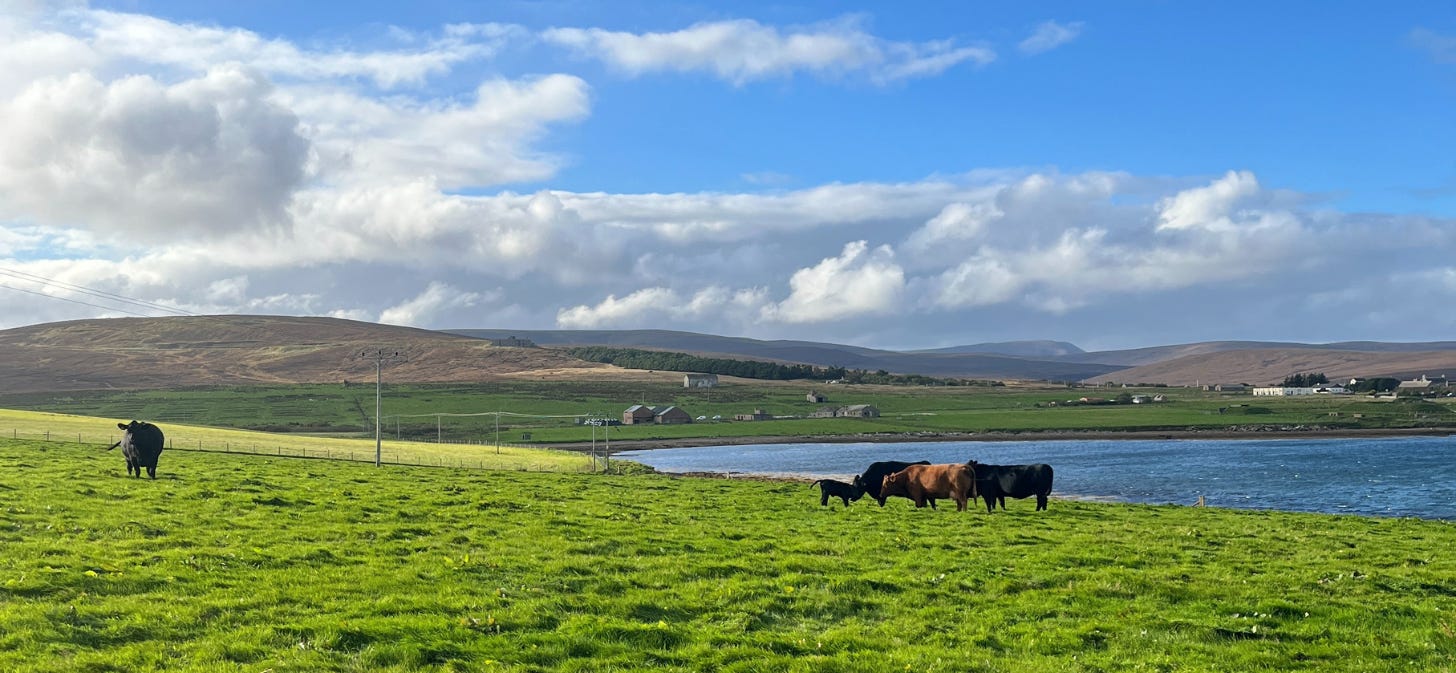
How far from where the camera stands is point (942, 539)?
2564 cm

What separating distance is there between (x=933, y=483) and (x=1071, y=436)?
12143 centimetres

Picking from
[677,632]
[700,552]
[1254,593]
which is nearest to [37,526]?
[700,552]

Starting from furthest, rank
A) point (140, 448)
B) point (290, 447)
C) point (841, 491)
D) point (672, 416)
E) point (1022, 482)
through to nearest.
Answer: point (672, 416), point (290, 447), point (841, 491), point (1022, 482), point (140, 448)

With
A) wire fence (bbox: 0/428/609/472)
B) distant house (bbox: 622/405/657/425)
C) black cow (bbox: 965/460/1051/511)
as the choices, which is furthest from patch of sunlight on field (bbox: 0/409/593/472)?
distant house (bbox: 622/405/657/425)

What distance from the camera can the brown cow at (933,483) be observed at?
116ft

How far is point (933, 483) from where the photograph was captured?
36250 mm

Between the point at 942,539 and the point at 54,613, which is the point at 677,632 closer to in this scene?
the point at 54,613

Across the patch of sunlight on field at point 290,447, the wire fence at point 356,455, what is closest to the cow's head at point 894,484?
the wire fence at point 356,455

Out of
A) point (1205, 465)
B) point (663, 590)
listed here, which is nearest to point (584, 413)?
point (1205, 465)

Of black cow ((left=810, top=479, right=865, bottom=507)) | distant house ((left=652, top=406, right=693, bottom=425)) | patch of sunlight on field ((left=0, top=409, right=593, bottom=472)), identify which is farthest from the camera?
distant house ((left=652, top=406, right=693, bottom=425))

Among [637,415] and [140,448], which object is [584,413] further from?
[140,448]

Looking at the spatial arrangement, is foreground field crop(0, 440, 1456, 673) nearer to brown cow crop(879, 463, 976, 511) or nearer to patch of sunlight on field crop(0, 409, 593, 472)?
brown cow crop(879, 463, 976, 511)

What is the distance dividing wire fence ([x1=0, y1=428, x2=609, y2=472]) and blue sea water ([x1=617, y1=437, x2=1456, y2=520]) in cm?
1965

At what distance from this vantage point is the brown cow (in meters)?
35.3
